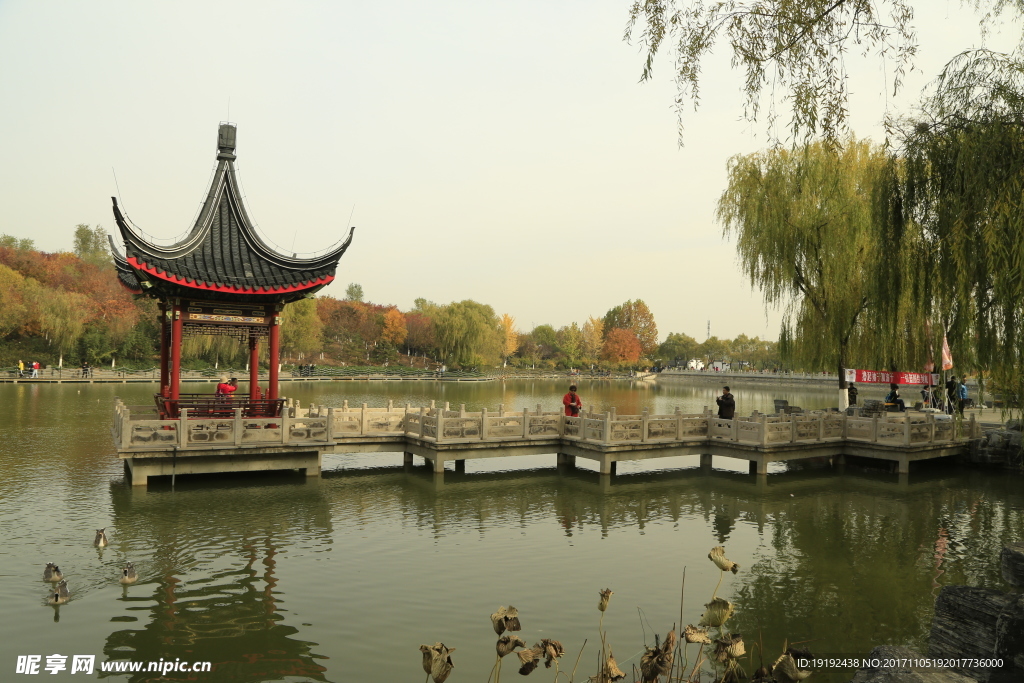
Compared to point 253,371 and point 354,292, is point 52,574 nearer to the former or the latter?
point 253,371

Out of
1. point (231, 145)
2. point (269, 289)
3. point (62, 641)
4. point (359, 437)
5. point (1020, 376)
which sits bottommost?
point (62, 641)

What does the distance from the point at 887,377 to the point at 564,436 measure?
375 inches

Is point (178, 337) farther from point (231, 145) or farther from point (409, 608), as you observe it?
point (409, 608)

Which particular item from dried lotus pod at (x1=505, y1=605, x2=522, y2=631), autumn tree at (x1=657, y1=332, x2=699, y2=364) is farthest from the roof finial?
autumn tree at (x1=657, y1=332, x2=699, y2=364)

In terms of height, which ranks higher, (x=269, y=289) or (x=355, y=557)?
(x=269, y=289)

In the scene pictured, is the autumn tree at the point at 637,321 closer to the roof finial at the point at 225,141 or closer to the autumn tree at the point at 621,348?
the autumn tree at the point at 621,348

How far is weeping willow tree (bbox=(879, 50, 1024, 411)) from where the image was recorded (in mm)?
6879

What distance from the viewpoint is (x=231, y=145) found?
1591 cm

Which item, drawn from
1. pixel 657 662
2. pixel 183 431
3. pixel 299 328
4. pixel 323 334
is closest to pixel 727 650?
pixel 657 662

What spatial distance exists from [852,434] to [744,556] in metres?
7.83

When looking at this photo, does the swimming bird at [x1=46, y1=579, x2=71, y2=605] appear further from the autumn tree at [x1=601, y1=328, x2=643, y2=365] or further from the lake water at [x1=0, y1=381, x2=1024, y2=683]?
the autumn tree at [x1=601, y1=328, x2=643, y2=365]

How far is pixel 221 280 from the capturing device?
43.2 feet

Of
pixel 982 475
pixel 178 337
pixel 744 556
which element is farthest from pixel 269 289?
pixel 982 475
